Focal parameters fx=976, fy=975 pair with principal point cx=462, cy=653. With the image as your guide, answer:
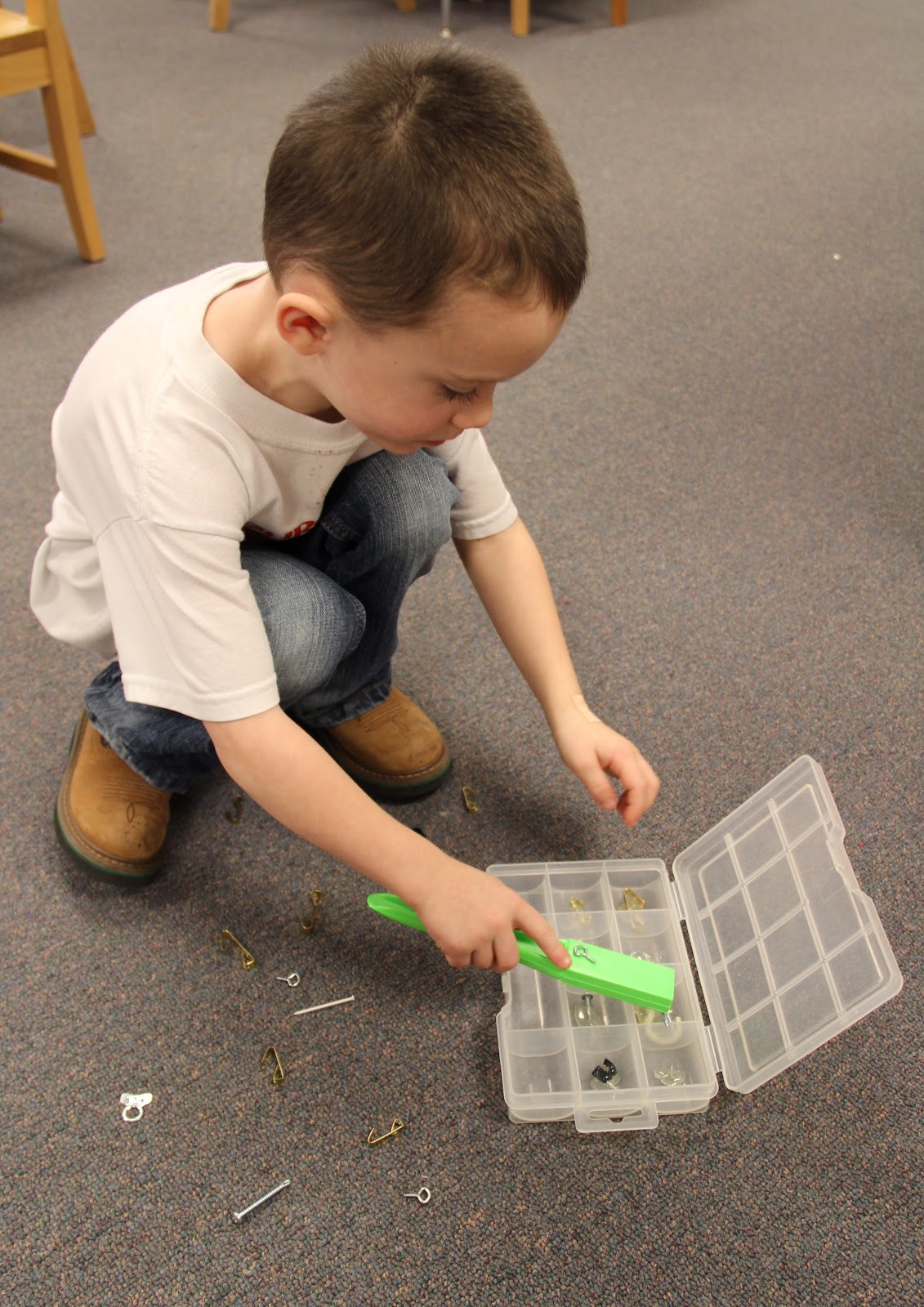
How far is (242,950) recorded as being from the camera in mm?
808

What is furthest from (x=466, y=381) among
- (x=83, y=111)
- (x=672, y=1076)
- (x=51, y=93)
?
(x=83, y=111)

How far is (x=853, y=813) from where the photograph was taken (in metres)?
0.92

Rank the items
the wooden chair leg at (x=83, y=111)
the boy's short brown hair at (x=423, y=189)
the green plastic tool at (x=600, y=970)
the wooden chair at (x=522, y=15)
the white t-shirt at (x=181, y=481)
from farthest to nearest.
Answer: the wooden chair at (x=522, y=15) < the wooden chair leg at (x=83, y=111) < the green plastic tool at (x=600, y=970) < the white t-shirt at (x=181, y=481) < the boy's short brown hair at (x=423, y=189)

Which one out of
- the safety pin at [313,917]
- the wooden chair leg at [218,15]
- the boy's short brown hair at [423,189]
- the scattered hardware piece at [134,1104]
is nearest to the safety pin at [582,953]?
the safety pin at [313,917]

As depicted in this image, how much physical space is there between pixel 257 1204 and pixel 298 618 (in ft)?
1.36

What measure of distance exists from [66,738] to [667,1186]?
67cm

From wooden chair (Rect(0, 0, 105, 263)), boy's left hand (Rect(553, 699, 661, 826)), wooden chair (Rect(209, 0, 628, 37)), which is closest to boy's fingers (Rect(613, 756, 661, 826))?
boy's left hand (Rect(553, 699, 661, 826))

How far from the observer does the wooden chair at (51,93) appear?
1404 mm

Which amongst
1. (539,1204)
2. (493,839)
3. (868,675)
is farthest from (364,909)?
(868,675)

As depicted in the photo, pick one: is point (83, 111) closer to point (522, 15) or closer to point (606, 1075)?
point (522, 15)

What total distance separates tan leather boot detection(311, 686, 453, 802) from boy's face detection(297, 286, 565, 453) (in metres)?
0.36

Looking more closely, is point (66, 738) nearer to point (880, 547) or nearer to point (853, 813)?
point (853, 813)

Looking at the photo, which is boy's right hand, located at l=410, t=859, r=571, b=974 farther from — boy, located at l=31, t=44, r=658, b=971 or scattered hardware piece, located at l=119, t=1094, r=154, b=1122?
scattered hardware piece, located at l=119, t=1094, r=154, b=1122

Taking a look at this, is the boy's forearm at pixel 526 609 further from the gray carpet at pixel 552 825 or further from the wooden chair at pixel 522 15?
the wooden chair at pixel 522 15
